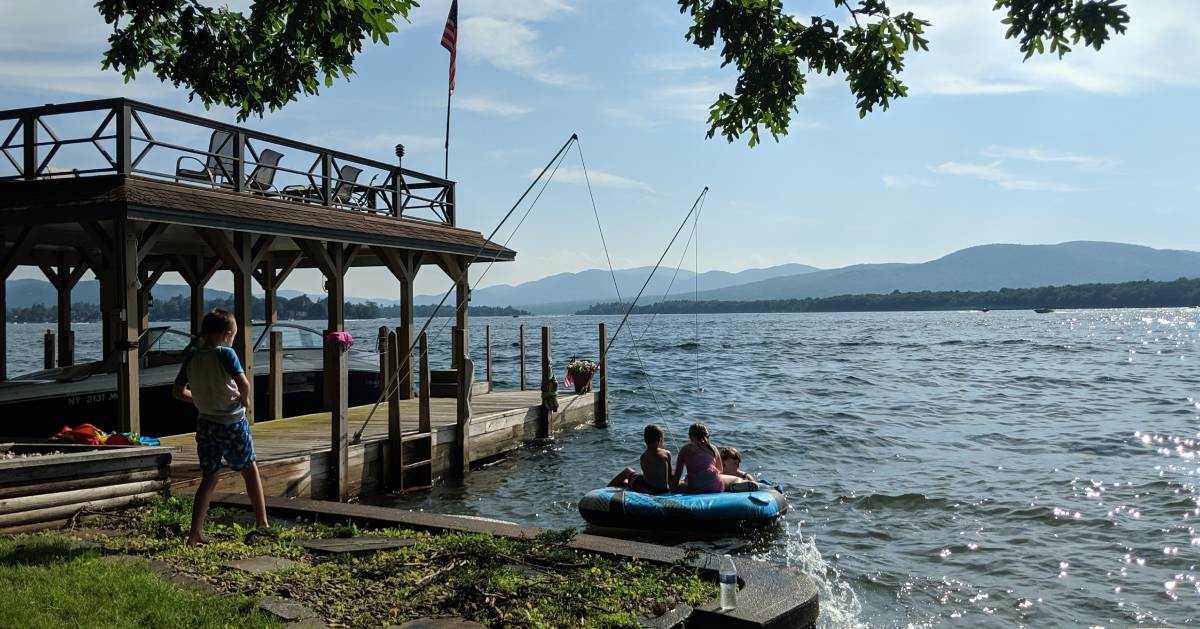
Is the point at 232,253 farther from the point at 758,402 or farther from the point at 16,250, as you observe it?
the point at 758,402

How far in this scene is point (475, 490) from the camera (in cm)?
1532

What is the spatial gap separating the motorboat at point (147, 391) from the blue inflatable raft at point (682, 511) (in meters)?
6.65

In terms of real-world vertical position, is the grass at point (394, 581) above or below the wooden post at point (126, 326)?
below

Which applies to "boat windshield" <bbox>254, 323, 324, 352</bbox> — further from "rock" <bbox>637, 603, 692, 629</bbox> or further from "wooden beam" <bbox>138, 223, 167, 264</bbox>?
"rock" <bbox>637, 603, 692, 629</bbox>

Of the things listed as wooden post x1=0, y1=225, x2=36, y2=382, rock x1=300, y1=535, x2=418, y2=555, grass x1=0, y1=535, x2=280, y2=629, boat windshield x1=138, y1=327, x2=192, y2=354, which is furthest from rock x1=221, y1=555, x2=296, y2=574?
boat windshield x1=138, y1=327, x2=192, y2=354

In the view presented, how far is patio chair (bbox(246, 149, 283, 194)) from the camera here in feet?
49.4

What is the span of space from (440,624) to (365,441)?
27.3 ft

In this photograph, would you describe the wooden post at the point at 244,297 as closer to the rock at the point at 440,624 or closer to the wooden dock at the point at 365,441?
the wooden dock at the point at 365,441

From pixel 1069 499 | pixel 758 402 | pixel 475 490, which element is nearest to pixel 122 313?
pixel 475 490

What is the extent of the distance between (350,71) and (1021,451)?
17.1 meters

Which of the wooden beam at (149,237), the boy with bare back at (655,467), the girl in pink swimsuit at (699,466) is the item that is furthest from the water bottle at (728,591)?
the wooden beam at (149,237)

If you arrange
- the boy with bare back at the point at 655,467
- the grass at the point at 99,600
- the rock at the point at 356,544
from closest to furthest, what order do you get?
1. the grass at the point at 99,600
2. the rock at the point at 356,544
3. the boy with bare back at the point at 655,467

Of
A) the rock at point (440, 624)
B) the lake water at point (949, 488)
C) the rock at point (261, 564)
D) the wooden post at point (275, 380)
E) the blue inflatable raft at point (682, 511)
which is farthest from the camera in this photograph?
the wooden post at point (275, 380)

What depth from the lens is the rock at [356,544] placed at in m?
7.72
